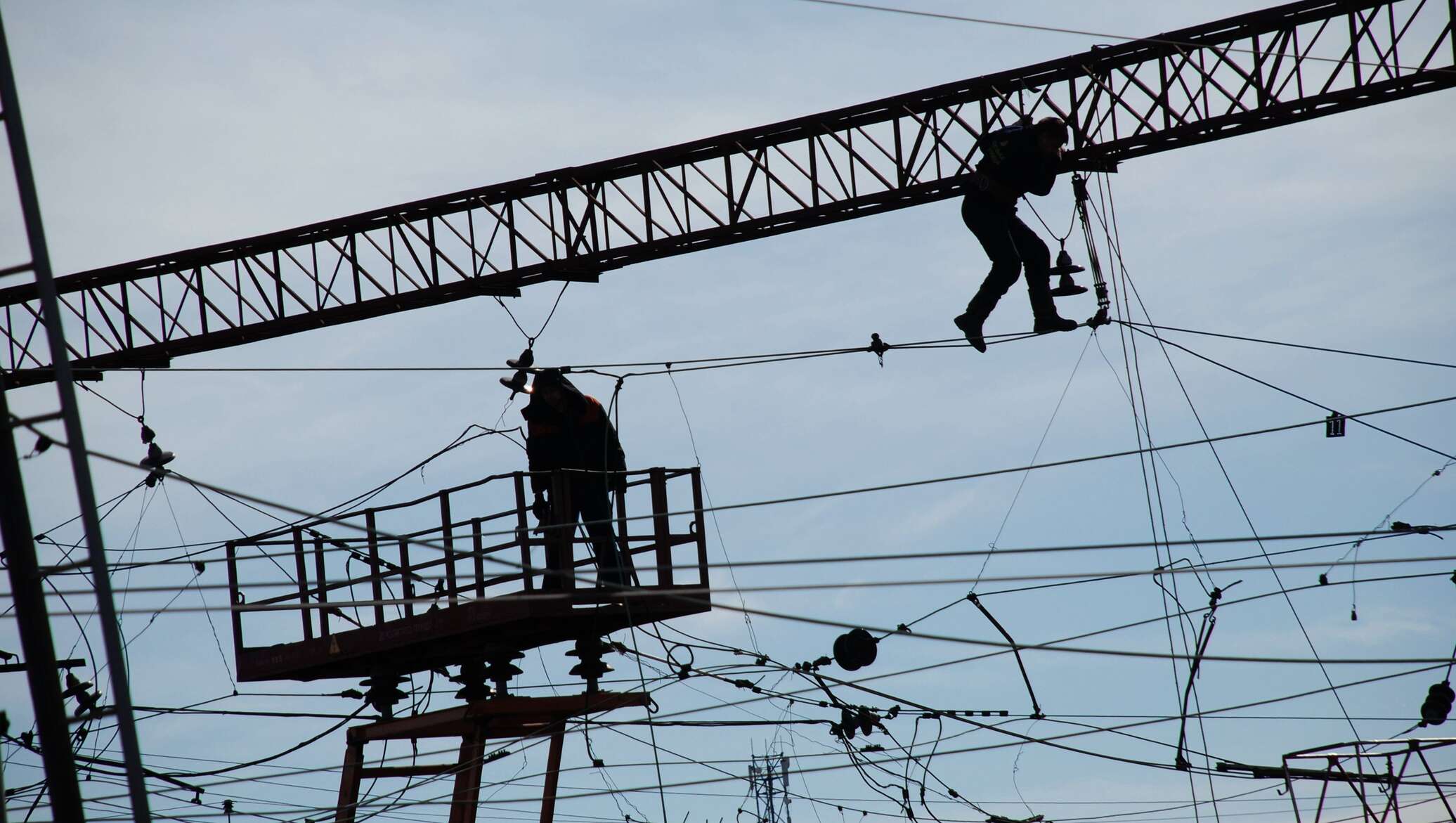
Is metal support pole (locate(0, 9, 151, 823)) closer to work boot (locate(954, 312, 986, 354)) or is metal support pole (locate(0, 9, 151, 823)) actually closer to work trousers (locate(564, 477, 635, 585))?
work trousers (locate(564, 477, 635, 585))

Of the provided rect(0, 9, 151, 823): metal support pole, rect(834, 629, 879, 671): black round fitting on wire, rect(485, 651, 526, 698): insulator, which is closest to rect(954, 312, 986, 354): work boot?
rect(834, 629, 879, 671): black round fitting on wire

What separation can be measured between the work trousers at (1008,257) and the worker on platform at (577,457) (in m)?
3.58

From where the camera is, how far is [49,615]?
9.95 meters

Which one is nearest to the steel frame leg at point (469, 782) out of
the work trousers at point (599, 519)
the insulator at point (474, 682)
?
the insulator at point (474, 682)

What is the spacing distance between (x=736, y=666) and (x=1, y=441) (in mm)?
9737

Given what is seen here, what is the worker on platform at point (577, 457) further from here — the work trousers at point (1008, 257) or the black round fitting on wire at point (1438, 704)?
the black round fitting on wire at point (1438, 704)

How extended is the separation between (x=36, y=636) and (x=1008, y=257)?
9647mm

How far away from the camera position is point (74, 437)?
9305 millimetres

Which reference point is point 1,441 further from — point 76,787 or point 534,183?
point 534,183

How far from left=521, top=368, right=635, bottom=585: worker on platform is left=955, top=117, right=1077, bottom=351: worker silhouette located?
3.48 m

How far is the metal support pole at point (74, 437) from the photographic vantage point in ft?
29.6

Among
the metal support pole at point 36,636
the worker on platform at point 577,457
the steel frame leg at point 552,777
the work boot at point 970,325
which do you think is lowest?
the metal support pole at point 36,636

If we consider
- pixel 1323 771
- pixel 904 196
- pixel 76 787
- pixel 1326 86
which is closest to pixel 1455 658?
pixel 1323 771

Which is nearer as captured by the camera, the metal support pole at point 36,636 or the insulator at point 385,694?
the metal support pole at point 36,636
